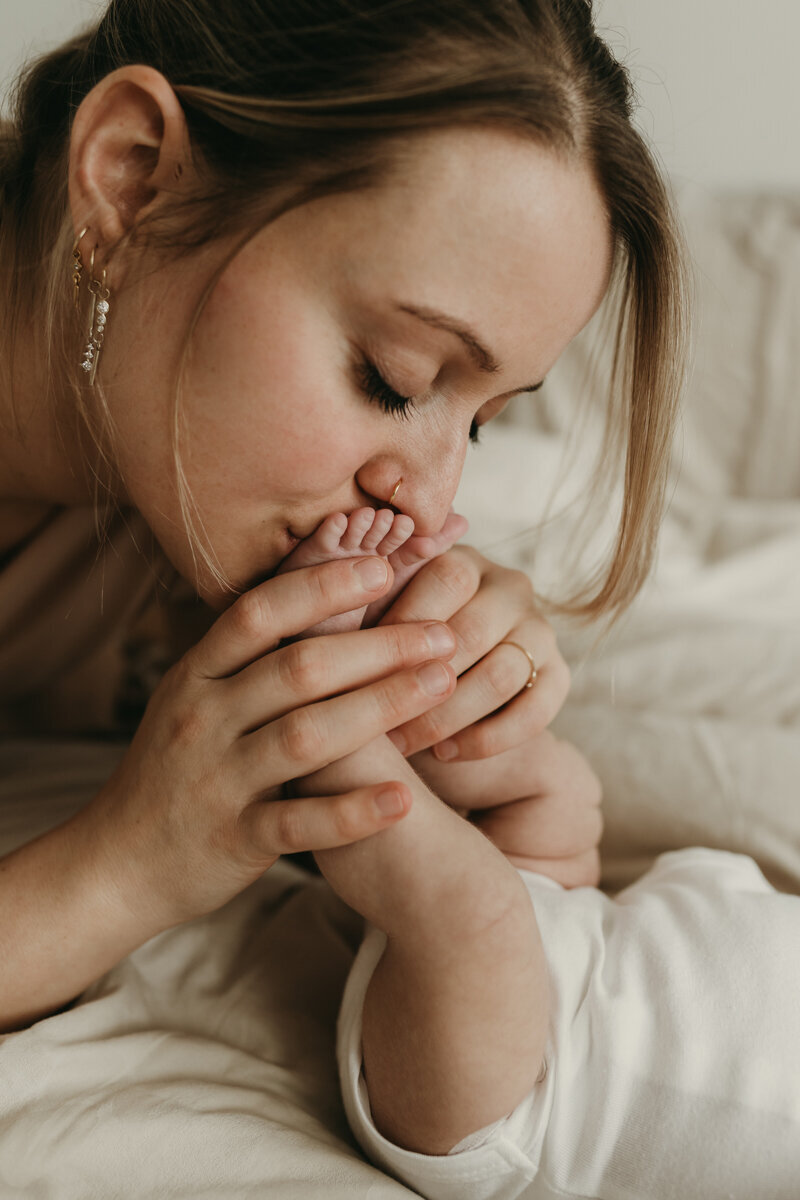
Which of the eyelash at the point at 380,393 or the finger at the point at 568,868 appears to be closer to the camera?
the eyelash at the point at 380,393

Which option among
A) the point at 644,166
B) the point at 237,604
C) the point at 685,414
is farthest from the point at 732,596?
the point at 237,604

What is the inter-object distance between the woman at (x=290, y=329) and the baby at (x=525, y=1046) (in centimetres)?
6

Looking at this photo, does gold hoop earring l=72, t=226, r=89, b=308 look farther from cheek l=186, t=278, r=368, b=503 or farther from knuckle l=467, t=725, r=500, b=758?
knuckle l=467, t=725, r=500, b=758

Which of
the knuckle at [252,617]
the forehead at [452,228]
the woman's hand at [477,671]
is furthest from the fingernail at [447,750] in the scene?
the forehead at [452,228]

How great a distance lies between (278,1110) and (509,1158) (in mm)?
156

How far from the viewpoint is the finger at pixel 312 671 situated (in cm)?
67

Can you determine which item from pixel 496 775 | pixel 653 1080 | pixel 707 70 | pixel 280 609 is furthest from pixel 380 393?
pixel 707 70

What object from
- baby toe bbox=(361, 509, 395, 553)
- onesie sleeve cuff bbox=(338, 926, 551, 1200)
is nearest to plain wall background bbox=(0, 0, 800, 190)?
baby toe bbox=(361, 509, 395, 553)

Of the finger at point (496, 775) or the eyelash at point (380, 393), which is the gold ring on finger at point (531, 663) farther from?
the eyelash at point (380, 393)

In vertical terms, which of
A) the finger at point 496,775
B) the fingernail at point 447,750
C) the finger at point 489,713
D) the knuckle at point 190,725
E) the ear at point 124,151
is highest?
the ear at point 124,151

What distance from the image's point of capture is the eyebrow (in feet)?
2.07

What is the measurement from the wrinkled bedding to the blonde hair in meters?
0.33

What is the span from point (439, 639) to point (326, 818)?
6.3 inches

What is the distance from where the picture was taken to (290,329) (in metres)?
0.64
